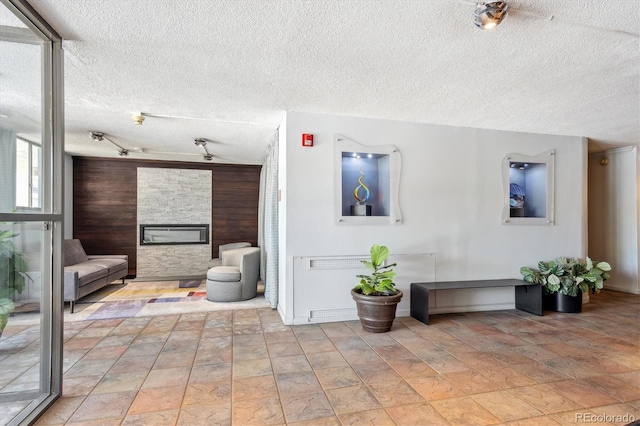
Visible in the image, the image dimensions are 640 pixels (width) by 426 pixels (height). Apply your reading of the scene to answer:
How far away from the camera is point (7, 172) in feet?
6.07

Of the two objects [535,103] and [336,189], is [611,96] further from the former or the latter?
[336,189]

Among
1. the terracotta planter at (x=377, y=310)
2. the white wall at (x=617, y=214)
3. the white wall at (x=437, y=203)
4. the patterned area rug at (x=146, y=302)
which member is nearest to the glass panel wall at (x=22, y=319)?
the patterned area rug at (x=146, y=302)

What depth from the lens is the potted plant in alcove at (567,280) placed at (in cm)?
380

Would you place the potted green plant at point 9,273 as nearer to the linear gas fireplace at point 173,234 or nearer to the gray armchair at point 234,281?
the gray armchair at point 234,281

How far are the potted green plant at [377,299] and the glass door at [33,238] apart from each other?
244cm

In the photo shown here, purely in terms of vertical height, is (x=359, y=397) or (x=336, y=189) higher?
(x=336, y=189)

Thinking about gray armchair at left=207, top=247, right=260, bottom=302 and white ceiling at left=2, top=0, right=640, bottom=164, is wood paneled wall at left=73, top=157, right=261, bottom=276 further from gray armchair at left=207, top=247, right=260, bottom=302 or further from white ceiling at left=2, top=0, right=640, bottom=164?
white ceiling at left=2, top=0, right=640, bottom=164

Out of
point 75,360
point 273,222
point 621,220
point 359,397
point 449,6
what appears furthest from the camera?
point 621,220

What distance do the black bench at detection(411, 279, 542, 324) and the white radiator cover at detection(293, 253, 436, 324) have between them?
257mm

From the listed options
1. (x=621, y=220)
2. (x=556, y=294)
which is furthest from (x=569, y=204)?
(x=621, y=220)

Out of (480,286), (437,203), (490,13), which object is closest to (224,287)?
(437,203)

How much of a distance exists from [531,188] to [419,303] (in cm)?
242

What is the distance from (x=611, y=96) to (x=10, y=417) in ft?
17.2

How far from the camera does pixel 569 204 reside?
4.38m
